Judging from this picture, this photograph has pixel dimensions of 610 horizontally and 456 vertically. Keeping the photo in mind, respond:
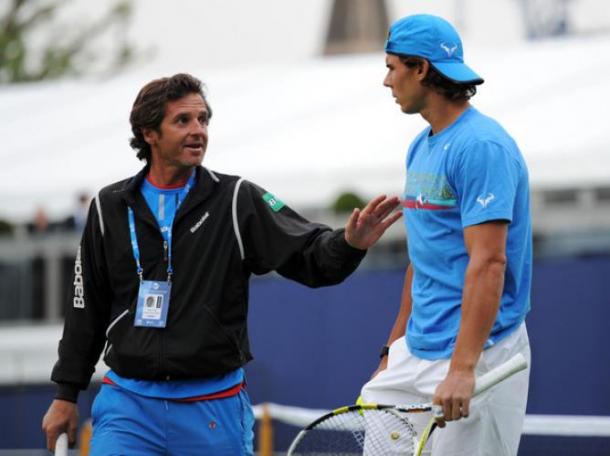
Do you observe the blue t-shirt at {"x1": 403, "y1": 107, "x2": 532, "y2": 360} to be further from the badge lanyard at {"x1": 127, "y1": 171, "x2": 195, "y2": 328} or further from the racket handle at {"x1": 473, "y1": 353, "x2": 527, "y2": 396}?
the badge lanyard at {"x1": 127, "y1": 171, "x2": 195, "y2": 328}

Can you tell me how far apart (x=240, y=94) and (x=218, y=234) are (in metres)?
13.4

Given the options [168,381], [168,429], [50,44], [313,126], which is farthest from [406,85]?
[50,44]

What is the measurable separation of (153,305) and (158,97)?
30.7 inches

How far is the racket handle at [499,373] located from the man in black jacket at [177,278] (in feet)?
2.46

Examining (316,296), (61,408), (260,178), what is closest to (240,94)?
(260,178)

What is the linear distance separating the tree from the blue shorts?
2952cm

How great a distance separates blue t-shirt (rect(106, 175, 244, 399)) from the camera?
521cm

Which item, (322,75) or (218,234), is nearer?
(218,234)

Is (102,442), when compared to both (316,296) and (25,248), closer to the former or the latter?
(316,296)

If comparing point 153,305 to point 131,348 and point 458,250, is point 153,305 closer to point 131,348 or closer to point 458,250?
point 131,348

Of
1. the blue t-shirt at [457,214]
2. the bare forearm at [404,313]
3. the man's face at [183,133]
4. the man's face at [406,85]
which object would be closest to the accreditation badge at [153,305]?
the man's face at [183,133]

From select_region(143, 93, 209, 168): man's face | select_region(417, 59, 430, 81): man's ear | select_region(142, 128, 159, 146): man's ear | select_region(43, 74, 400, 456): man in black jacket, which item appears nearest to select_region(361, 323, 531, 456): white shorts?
select_region(43, 74, 400, 456): man in black jacket

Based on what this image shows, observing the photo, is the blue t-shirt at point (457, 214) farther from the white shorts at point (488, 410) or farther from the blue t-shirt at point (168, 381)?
the blue t-shirt at point (168, 381)

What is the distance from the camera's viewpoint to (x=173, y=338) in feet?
17.0
